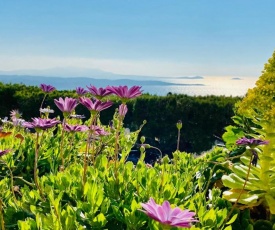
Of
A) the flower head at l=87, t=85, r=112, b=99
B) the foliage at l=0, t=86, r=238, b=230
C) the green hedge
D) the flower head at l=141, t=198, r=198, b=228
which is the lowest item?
the green hedge

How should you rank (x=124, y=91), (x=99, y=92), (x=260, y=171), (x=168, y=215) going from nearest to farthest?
(x=168, y=215), (x=124, y=91), (x=99, y=92), (x=260, y=171)

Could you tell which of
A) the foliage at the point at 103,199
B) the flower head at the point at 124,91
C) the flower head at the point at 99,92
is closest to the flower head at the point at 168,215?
the foliage at the point at 103,199

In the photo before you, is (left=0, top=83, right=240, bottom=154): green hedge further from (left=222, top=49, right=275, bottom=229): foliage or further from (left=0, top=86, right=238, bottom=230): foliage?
(left=0, top=86, right=238, bottom=230): foliage

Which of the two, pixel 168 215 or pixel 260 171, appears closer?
pixel 168 215

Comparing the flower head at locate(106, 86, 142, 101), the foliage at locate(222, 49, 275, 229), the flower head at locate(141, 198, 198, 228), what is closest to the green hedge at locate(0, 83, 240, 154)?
the foliage at locate(222, 49, 275, 229)


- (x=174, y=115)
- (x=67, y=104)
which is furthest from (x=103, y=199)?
(x=174, y=115)

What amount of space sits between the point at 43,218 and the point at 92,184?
15.3 inches

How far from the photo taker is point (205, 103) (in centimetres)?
1505

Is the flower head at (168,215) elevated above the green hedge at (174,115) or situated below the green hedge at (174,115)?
above

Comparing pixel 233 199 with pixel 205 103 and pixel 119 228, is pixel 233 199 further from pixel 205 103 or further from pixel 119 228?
pixel 205 103

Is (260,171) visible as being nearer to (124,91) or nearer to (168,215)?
(124,91)

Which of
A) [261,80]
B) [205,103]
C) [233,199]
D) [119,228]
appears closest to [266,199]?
[233,199]

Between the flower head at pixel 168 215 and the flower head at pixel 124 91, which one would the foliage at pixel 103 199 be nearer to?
the flower head at pixel 124 91

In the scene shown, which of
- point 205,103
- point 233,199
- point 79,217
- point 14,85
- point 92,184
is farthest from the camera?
point 14,85
